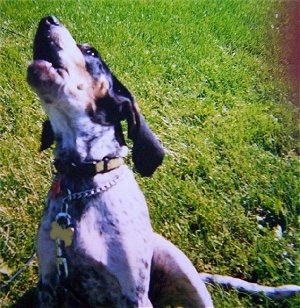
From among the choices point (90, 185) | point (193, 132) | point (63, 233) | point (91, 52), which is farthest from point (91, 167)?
point (193, 132)

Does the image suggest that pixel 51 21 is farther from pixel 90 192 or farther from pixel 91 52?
pixel 90 192

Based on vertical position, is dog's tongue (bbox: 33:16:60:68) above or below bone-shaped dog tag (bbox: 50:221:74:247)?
above

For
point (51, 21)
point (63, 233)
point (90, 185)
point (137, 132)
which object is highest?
point (51, 21)

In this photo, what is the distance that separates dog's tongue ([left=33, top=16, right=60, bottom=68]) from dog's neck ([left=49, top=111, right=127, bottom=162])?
12cm

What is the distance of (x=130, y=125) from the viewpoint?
4.55 feet

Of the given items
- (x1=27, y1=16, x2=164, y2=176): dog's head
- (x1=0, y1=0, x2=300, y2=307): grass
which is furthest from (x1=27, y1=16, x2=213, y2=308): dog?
(x1=0, y1=0, x2=300, y2=307): grass

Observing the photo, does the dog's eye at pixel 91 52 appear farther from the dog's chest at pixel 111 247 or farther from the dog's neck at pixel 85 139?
the dog's chest at pixel 111 247

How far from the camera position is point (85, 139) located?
1.36 metres

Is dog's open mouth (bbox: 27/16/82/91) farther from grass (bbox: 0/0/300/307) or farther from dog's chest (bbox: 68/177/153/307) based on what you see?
dog's chest (bbox: 68/177/153/307)

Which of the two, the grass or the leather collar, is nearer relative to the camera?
the leather collar

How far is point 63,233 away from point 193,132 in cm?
47

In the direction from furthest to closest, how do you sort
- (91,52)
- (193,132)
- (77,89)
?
(193,132) < (91,52) < (77,89)

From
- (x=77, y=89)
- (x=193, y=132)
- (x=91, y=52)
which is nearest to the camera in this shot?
(x=77, y=89)

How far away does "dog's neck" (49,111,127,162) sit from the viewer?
4.44 ft
